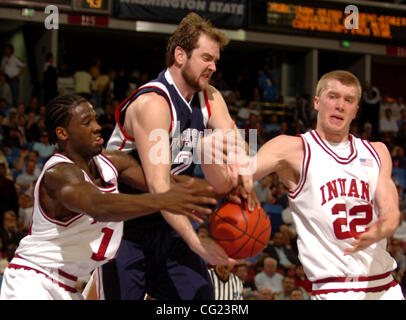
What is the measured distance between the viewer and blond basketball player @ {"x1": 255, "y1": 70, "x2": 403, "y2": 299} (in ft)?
11.6

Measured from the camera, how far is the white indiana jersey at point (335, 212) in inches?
139

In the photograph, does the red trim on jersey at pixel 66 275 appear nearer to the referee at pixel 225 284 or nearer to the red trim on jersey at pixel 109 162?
the red trim on jersey at pixel 109 162

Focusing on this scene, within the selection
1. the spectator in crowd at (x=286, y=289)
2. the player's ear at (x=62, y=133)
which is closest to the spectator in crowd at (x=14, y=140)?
the spectator in crowd at (x=286, y=289)

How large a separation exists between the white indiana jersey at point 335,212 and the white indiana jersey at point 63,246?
3.79 ft

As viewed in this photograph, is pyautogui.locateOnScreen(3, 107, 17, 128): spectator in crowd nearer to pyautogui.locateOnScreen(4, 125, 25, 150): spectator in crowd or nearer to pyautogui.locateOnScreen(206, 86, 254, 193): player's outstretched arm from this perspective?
pyautogui.locateOnScreen(4, 125, 25, 150): spectator in crowd

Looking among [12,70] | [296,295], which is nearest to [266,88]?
[12,70]

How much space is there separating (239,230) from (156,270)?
2.20 ft

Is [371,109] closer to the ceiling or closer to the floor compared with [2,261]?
closer to the ceiling

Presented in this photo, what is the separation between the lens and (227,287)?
7203 millimetres

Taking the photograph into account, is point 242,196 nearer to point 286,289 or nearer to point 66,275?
point 66,275

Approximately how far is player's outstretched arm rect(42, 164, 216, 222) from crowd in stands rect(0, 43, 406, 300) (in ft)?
11.8

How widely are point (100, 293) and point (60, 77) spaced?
10604mm

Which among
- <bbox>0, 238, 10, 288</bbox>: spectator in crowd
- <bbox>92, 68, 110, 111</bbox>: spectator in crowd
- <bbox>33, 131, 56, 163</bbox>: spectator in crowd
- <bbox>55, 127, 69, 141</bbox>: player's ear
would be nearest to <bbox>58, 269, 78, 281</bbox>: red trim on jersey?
<bbox>55, 127, 69, 141</bbox>: player's ear

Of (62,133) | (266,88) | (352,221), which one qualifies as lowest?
(352,221)
